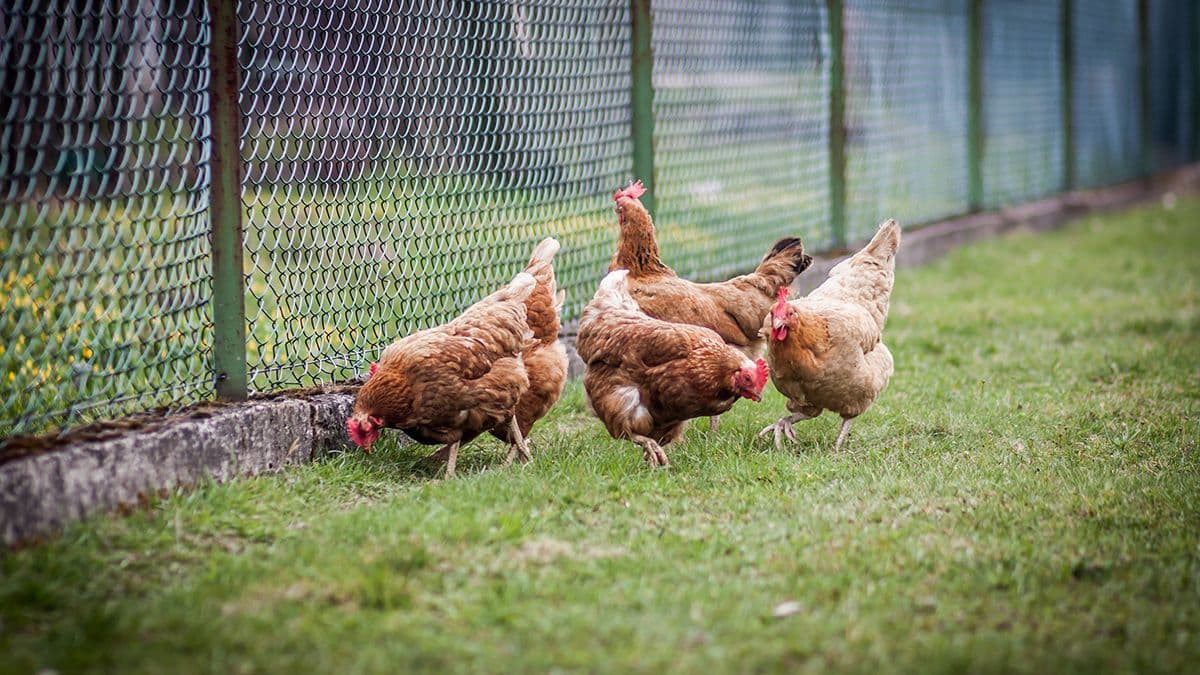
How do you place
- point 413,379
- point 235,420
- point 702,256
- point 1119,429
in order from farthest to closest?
1. point 702,256
2. point 1119,429
3. point 413,379
4. point 235,420

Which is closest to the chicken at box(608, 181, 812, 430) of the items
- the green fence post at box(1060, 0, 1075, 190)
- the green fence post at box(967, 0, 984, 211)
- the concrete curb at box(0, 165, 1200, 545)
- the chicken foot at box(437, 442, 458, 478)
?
the chicken foot at box(437, 442, 458, 478)

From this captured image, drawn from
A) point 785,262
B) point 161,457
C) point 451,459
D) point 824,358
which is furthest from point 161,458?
point 785,262

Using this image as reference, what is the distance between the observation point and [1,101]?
13.0ft

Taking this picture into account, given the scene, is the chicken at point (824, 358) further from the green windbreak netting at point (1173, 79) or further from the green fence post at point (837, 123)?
the green windbreak netting at point (1173, 79)

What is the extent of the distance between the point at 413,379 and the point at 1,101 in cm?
180

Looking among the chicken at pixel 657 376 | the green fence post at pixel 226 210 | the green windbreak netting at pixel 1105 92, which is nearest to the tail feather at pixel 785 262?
the chicken at pixel 657 376

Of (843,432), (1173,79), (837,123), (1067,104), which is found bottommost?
(843,432)

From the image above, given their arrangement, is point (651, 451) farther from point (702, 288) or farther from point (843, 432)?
point (702, 288)

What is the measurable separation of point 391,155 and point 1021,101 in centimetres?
1029

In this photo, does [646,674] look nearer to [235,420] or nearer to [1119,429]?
[235,420]

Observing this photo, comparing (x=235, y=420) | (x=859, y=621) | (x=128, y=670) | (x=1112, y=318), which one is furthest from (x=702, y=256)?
(x=128, y=670)

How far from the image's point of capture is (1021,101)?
13.9m

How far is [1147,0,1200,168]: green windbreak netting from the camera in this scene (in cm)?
1862

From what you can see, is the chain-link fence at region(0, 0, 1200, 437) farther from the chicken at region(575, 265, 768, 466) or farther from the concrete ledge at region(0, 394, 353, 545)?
the chicken at region(575, 265, 768, 466)
